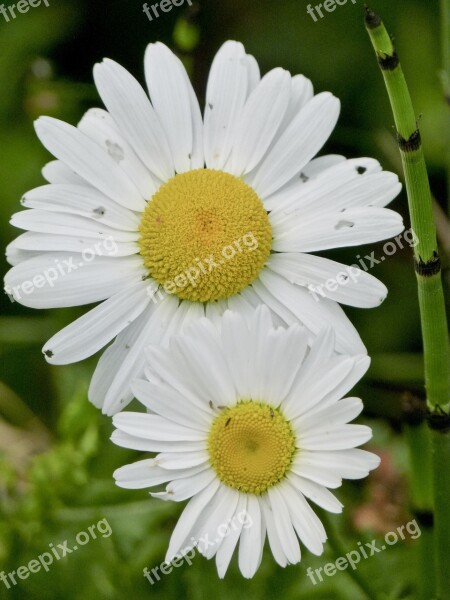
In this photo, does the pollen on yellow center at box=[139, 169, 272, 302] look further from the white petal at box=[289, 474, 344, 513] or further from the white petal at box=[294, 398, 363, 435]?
the white petal at box=[289, 474, 344, 513]

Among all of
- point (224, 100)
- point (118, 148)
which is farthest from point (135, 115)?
point (224, 100)

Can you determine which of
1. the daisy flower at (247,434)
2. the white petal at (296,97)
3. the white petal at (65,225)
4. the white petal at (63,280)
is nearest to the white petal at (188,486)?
the daisy flower at (247,434)

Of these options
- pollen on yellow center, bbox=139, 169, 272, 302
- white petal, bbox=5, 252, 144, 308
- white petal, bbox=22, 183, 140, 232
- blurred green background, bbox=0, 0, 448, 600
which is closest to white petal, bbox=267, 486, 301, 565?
pollen on yellow center, bbox=139, 169, 272, 302

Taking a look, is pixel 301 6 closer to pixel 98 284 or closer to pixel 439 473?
pixel 98 284

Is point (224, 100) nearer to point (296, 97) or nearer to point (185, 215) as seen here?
point (296, 97)

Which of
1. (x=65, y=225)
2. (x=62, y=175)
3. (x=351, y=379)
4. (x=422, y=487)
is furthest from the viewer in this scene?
(x=422, y=487)

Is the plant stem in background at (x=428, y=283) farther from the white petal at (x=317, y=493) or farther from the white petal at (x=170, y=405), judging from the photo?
the white petal at (x=170, y=405)
